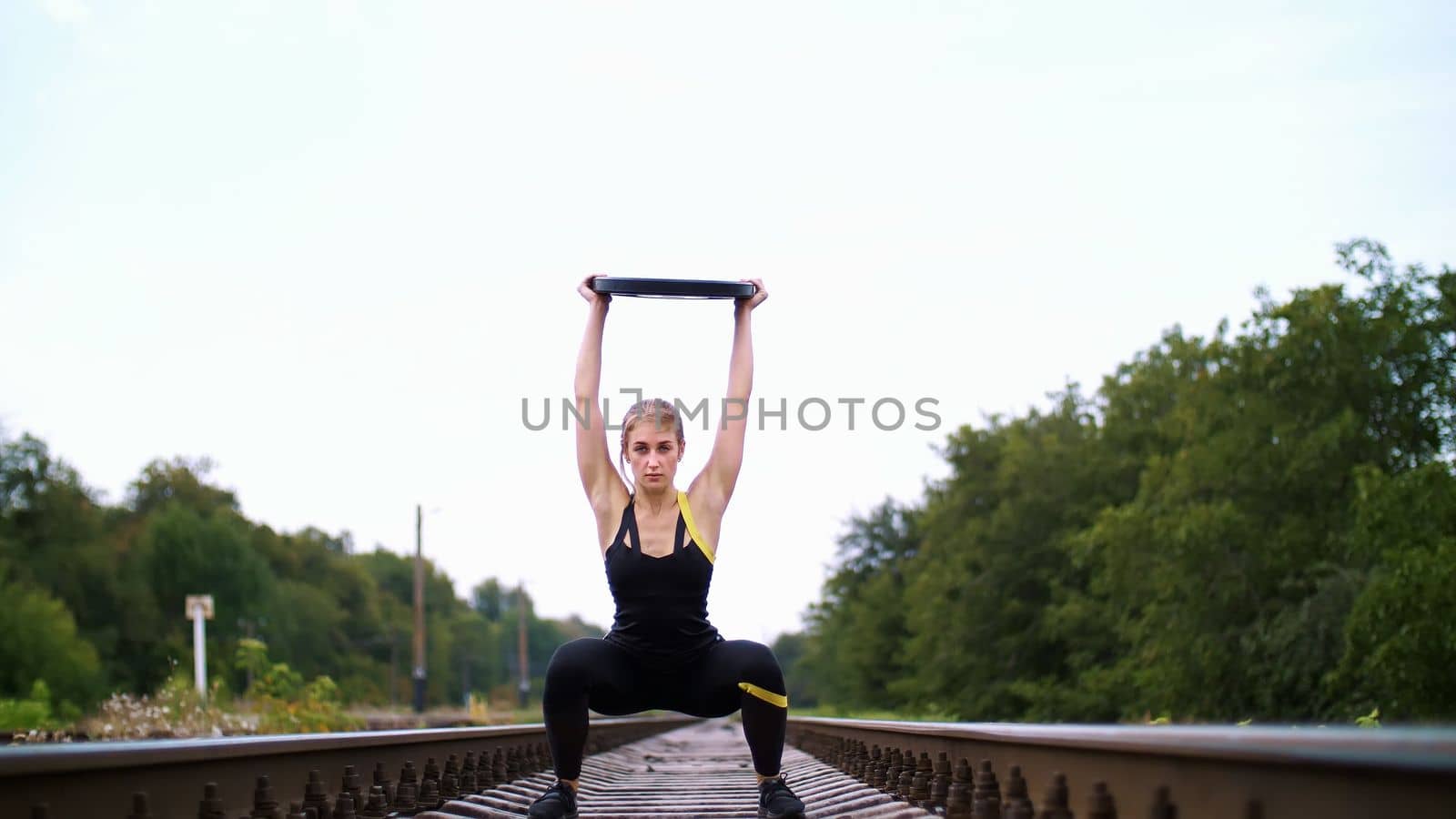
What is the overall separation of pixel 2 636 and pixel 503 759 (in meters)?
63.3

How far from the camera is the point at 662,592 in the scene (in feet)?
14.9

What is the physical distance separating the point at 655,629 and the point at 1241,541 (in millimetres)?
31609

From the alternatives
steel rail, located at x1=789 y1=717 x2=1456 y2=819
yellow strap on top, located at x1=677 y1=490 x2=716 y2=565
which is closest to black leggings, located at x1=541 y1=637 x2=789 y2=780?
yellow strap on top, located at x1=677 y1=490 x2=716 y2=565

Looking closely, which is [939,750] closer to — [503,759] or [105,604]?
[503,759]

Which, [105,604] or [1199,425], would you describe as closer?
[1199,425]

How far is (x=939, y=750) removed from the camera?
5664mm

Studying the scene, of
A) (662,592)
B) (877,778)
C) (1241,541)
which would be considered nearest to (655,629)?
(662,592)

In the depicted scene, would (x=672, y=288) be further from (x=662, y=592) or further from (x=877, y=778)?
(x=877, y=778)

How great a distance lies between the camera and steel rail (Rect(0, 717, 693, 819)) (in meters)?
2.83

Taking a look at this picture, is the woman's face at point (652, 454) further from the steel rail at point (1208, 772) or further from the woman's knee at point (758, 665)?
the steel rail at point (1208, 772)

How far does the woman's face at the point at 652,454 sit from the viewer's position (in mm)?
4535

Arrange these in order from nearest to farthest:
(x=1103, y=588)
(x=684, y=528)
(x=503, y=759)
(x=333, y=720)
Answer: (x=684, y=528)
(x=503, y=759)
(x=333, y=720)
(x=1103, y=588)

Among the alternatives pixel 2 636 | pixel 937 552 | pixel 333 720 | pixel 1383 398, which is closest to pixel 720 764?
pixel 333 720

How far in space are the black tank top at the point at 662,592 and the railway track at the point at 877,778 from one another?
2.95 feet
